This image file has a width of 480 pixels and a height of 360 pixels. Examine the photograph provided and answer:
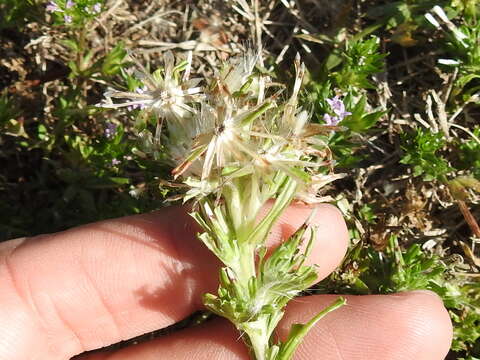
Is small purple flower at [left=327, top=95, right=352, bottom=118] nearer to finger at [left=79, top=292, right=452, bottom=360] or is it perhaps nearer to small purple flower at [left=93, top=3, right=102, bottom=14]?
finger at [left=79, top=292, right=452, bottom=360]

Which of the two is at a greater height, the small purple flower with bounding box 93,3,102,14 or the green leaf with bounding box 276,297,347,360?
the small purple flower with bounding box 93,3,102,14

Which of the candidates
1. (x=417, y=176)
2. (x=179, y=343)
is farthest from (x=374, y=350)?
(x=417, y=176)

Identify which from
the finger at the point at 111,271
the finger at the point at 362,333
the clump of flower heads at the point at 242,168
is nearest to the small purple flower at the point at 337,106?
the finger at the point at 111,271

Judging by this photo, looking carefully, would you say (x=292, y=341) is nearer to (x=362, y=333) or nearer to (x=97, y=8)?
(x=362, y=333)

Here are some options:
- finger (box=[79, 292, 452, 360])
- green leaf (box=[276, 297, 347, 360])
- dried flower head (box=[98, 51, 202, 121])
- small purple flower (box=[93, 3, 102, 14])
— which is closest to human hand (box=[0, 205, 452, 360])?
finger (box=[79, 292, 452, 360])

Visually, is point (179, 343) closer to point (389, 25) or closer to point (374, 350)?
point (374, 350)

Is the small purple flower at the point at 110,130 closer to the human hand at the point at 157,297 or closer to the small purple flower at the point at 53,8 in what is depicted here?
the small purple flower at the point at 53,8
